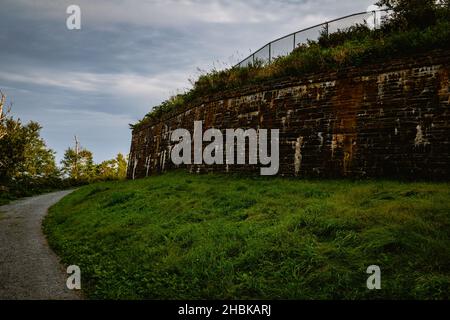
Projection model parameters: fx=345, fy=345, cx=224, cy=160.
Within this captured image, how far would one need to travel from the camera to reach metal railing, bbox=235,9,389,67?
1329 centimetres

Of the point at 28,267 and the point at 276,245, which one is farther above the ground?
the point at 276,245

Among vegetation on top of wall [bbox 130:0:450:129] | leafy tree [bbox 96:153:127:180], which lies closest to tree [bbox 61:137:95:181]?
leafy tree [bbox 96:153:127:180]

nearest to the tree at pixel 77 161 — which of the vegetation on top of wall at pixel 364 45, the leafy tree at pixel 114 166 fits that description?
the leafy tree at pixel 114 166

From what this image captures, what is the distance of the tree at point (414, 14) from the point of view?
12.2 metres

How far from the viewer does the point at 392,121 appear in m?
10.1

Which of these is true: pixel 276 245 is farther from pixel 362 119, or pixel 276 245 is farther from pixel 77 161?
pixel 77 161

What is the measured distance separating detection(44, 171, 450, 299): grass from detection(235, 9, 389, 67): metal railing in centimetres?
735

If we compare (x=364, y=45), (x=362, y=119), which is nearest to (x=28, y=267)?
(x=362, y=119)

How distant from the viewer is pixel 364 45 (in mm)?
11586

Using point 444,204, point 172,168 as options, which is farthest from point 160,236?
point 172,168

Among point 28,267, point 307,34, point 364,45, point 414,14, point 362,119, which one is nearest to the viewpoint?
point 28,267

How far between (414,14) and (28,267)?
14.0 metres

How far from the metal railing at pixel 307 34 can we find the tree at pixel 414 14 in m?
0.47

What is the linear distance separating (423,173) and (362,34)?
21.3ft
